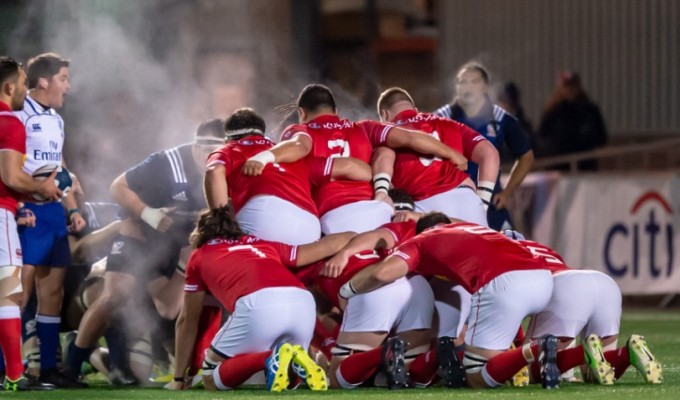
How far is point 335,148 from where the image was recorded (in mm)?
9805

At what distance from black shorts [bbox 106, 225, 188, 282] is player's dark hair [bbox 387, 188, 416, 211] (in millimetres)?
1330

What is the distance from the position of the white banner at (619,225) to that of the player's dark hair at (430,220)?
19.7 feet

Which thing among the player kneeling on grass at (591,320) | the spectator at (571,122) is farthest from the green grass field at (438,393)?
the spectator at (571,122)

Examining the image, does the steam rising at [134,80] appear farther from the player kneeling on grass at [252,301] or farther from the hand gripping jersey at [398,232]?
the player kneeling on grass at [252,301]

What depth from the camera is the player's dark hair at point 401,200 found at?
394 inches

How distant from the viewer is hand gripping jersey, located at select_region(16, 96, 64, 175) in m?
9.38

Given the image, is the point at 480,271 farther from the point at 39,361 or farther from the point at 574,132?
the point at 574,132

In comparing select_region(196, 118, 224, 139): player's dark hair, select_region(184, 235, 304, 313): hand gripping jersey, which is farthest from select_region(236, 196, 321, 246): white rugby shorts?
select_region(196, 118, 224, 139): player's dark hair

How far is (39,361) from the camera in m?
9.80

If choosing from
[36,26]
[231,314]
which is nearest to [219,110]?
[36,26]

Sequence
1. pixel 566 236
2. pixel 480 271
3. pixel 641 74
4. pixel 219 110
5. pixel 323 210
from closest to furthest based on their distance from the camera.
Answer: pixel 480 271
pixel 323 210
pixel 219 110
pixel 566 236
pixel 641 74

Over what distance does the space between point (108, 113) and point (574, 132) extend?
5.39 m

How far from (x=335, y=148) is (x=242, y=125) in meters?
0.59

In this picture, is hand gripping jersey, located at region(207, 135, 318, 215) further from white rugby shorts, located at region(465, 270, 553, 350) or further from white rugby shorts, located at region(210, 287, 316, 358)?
white rugby shorts, located at region(465, 270, 553, 350)
